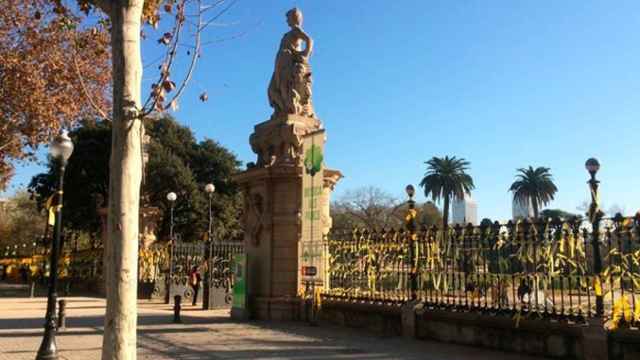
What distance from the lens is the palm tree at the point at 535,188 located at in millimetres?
70988

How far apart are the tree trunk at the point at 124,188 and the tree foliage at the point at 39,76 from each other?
14289 mm

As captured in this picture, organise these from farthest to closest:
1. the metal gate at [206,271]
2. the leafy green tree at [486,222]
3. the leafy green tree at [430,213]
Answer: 1. the leafy green tree at [430,213]
2. the metal gate at [206,271]
3. the leafy green tree at [486,222]

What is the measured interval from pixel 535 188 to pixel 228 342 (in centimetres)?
6356

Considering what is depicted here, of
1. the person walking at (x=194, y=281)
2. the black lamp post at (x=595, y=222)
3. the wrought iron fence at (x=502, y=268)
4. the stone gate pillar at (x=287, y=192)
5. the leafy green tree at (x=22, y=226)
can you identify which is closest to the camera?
the black lamp post at (x=595, y=222)

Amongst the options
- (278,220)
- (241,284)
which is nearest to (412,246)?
(278,220)

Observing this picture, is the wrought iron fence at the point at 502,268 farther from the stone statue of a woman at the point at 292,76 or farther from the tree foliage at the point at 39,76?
the tree foliage at the point at 39,76

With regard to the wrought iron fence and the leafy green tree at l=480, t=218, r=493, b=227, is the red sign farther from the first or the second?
the leafy green tree at l=480, t=218, r=493, b=227

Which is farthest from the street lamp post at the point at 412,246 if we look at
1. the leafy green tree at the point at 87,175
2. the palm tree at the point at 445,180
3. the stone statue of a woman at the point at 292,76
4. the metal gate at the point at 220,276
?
the palm tree at the point at 445,180

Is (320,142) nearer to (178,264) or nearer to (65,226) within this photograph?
(178,264)

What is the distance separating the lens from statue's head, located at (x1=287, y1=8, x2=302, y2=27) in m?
18.7

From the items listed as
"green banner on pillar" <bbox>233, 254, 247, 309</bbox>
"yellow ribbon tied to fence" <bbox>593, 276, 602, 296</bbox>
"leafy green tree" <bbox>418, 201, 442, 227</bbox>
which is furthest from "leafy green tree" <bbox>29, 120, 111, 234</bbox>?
"leafy green tree" <bbox>418, 201, 442, 227</bbox>

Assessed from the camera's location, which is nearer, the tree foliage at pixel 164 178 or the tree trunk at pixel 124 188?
the tree trunk at pixel 124 188

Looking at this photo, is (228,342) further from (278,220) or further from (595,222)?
(595,222)

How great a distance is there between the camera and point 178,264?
92.0 ft
